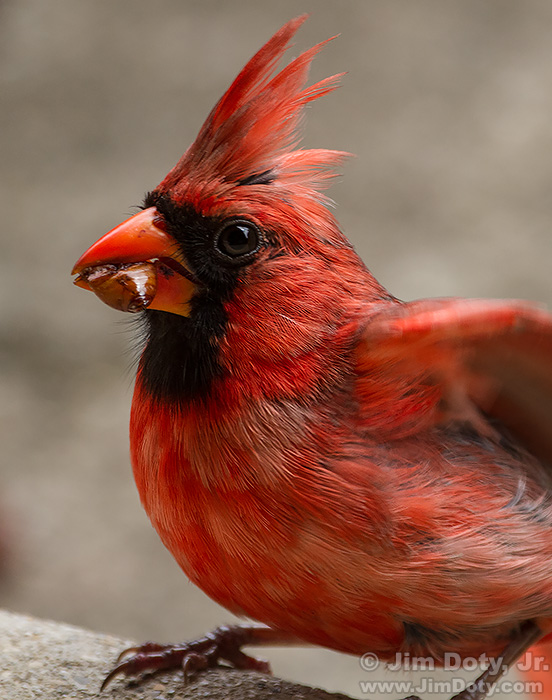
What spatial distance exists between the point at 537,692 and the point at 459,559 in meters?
0.99

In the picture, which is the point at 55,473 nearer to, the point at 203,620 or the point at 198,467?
the point at 203,620

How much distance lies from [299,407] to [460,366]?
330mm

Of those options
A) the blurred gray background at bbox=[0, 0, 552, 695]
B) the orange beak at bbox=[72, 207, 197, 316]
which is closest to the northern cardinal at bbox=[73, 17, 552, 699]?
the orange beak at bbox=[72, 207, 197, 316]

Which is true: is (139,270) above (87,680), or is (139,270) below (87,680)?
above

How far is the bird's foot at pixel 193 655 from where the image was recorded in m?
2.07

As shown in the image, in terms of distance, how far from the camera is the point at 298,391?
165 cm

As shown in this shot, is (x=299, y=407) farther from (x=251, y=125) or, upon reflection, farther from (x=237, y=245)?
(x=251, y=125)

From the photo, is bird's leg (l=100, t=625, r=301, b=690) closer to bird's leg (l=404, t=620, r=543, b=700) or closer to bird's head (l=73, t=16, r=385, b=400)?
bird's leg (l=404, t=620, r=543, b=700)

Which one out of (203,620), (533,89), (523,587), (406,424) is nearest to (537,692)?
(523,587)

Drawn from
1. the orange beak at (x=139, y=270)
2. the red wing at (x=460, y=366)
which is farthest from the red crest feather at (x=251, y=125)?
the red wing at (x=460, y=366)

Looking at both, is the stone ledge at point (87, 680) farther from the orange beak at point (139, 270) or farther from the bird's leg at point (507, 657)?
the orange beak at point (139, 270)

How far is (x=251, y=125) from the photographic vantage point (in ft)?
5.65

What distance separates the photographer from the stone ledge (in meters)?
1.96

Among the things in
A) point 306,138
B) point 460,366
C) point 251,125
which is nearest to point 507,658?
point 460,366
